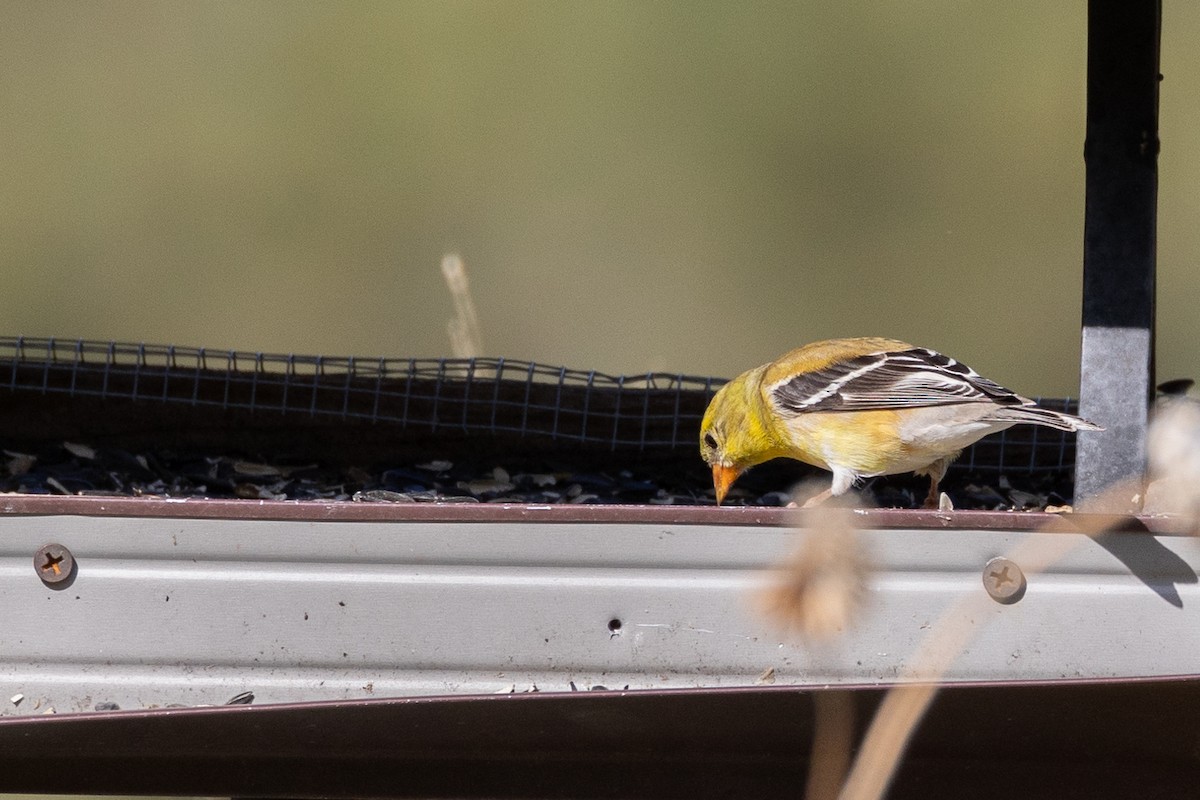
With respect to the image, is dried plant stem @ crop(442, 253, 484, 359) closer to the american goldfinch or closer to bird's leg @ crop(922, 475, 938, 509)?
the american goldfinch

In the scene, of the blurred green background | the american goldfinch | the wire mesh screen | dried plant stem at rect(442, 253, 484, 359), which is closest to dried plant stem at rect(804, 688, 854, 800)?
the american goldfinch

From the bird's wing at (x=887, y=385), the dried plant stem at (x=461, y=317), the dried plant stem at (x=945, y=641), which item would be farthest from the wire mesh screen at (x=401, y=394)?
the dried plant stem at (x=945, y=641)

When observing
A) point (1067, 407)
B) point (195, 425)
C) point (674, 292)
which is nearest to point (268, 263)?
point (674, 292)

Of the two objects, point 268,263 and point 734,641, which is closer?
point 734,641

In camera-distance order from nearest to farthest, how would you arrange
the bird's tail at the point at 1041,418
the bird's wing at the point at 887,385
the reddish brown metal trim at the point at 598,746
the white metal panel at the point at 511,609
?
the reddish brown metal trim at the point at 598,746 < the white metal panel at the point at 511,609 < the bird's tail at the point at 1041,418 < the bird's wing at the point at 887,385

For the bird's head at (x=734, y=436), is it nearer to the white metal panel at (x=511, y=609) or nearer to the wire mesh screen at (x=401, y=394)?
the wire mesh screen at (x=401, y=394)

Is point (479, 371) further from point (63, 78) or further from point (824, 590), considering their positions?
point (63, 78)
